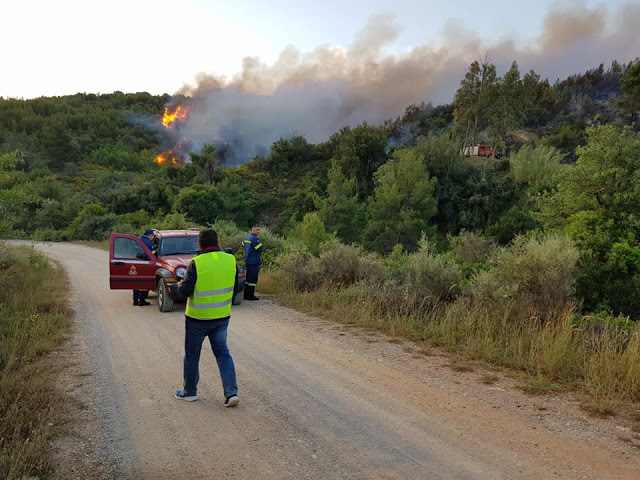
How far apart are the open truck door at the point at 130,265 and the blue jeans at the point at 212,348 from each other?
624cm

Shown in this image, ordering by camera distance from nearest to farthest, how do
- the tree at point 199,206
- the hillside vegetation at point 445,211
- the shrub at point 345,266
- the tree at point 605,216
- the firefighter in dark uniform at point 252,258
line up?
the hillside vegetation at point 445,211, the shrub at point 345,266, the firefighter in dark uniform at point 252,258, the tree at point 605,216, the tree at point 199,206

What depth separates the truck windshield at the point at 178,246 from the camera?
431 inches

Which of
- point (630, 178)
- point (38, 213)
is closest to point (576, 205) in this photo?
point (630, 178)

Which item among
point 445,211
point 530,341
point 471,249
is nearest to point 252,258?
point 530,341

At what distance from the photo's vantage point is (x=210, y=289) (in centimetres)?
473

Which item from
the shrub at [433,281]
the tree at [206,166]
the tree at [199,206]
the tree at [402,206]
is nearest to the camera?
the shrub at [433,281]

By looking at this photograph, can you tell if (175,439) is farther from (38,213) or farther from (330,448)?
(38,213)

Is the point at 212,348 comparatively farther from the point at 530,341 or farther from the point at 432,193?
the point at 432,193

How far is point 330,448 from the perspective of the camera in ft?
12.7

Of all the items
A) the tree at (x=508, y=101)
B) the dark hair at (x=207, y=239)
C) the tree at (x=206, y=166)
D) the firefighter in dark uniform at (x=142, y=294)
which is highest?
the tree at (x=508, y=101)

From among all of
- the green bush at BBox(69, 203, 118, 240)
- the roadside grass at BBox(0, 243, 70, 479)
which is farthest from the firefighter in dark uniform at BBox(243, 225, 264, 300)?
the green bush at BBox(69, 203, 118, 240)

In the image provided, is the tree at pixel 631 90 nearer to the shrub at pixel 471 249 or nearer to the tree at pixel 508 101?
the tree at pixel 508 101

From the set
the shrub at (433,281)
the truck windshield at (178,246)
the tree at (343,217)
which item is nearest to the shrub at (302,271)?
the truck windshield at (178,246)

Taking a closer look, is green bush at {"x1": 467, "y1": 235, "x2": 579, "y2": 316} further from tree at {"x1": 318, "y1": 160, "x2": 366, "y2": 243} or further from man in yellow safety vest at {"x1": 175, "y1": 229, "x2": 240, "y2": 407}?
tree at {"x1": 318, "y1": 160, "x2": 366, "y2": 243}
